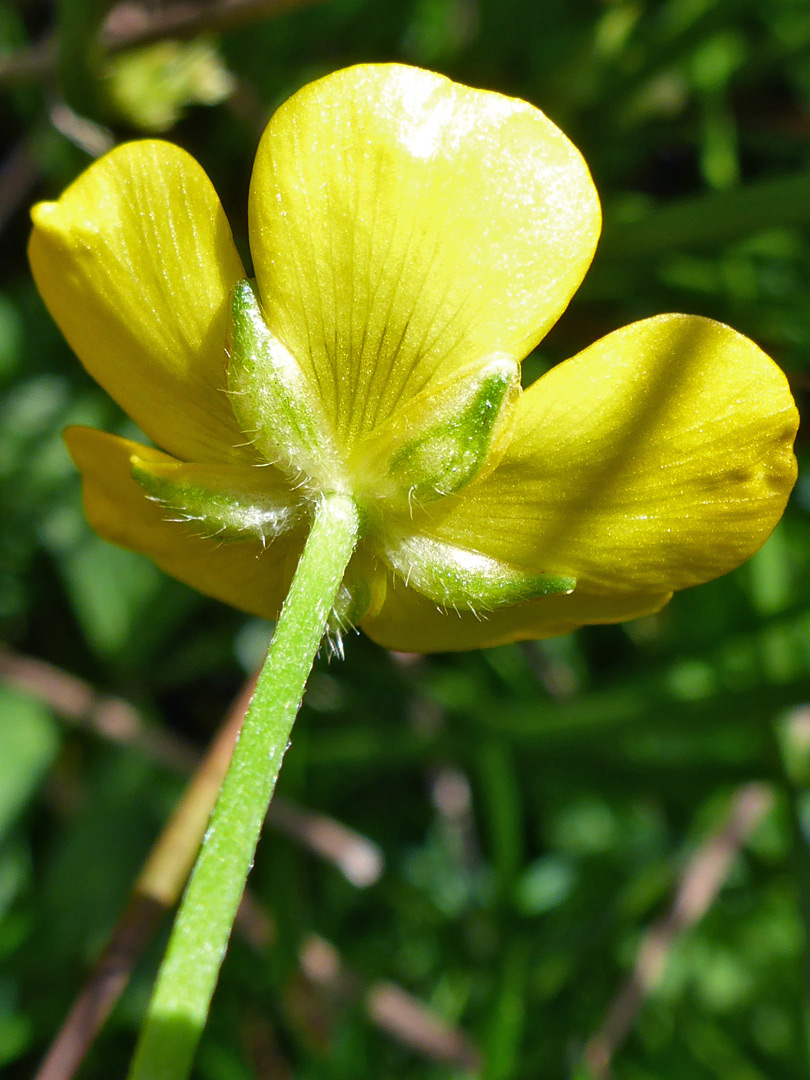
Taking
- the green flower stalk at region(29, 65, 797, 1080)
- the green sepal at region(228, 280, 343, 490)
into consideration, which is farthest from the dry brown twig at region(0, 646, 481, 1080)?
the green sepal at region(228, 280, 343, 490)

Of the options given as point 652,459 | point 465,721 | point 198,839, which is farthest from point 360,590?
point 465,721

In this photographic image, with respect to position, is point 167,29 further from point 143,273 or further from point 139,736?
point 139,736

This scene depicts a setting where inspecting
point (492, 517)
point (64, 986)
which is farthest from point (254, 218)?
point (64, 986)

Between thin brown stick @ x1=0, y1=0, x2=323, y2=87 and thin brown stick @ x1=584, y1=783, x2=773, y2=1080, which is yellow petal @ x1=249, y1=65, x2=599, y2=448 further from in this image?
thin brown stick @ x1=584, y1=783, x2=773, y2=1080

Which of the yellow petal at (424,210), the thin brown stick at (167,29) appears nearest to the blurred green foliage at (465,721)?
the thin brown stick at (167,29)

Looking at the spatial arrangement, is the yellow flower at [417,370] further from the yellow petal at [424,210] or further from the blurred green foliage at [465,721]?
the blurred green foliage at [465,721]
